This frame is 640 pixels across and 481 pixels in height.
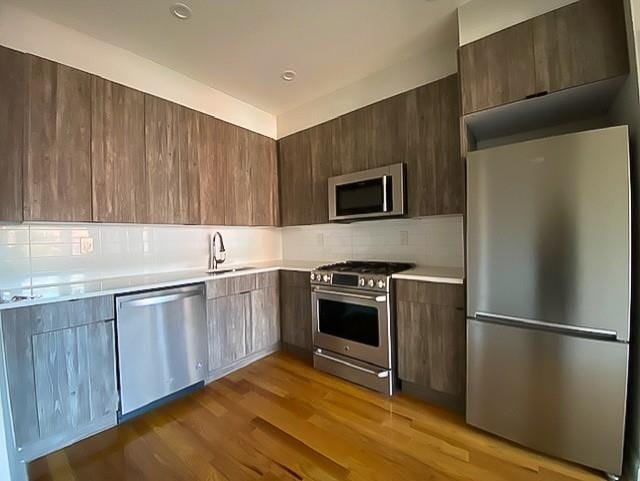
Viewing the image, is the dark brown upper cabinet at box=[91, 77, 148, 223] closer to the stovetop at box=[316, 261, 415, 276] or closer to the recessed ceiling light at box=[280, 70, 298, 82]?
the recessed ceiling light at box=[280, 70, 298, 82]

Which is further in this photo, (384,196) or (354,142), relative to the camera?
(354,142)

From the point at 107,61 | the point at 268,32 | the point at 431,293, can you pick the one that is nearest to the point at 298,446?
the point at 431,293

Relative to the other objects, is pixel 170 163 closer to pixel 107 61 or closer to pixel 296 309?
pixel 107 61

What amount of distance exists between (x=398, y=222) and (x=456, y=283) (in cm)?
105

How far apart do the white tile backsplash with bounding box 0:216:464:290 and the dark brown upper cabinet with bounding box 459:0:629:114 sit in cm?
106

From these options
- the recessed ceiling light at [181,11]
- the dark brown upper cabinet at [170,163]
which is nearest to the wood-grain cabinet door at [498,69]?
the recessed ceiling light at [181,11]

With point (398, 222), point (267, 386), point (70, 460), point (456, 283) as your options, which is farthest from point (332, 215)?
point (70, 460)

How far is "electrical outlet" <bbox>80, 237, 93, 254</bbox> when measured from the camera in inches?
87.9

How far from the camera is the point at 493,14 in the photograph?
179 cm

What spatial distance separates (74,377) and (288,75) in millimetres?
2934

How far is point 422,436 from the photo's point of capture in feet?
5.77

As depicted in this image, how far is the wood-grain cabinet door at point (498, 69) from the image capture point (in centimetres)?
165

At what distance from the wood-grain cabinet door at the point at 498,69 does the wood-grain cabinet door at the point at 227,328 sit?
96.2 inches

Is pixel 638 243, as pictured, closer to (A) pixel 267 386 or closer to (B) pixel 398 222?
(B) pixel 398 222
